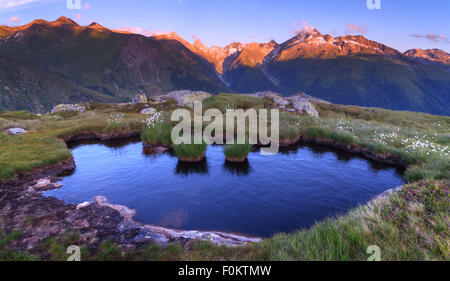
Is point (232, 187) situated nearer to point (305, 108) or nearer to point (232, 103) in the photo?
point (232, 103)

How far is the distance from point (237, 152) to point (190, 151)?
4.29 metres

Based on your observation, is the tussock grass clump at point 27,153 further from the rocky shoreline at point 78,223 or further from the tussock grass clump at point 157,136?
the tussock grass clump at point 157,136

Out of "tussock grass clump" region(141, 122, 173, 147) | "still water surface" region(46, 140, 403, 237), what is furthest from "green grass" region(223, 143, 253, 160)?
"tussock grass clump" region(141, 122, 173, 147)

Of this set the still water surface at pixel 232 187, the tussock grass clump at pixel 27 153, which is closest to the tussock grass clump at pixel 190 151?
the still water surface at pixel 232 187

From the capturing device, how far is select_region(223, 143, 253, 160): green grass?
21.0 metres

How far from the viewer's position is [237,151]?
68.9 ft

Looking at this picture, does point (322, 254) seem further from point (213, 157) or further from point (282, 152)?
point (282, 152)

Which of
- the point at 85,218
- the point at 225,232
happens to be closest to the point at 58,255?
the point at 85,218

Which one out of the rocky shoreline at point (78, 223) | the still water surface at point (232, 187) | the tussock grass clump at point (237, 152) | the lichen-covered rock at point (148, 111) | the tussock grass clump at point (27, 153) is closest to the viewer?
the rocky shoreline at point (78, 223)

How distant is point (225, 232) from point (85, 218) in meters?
6.59

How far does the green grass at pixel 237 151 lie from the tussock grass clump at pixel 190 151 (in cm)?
239

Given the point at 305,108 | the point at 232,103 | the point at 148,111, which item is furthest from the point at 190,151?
the point at 305,108

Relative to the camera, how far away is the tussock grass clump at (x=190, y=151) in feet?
68.1
